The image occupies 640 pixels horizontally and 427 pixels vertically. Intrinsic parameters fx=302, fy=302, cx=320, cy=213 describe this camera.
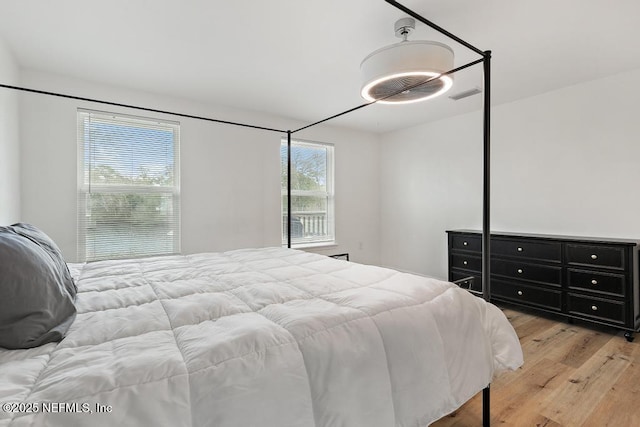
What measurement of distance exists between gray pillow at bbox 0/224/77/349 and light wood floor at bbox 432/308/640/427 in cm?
174

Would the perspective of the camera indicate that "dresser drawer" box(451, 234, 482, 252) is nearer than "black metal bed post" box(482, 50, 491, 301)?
No

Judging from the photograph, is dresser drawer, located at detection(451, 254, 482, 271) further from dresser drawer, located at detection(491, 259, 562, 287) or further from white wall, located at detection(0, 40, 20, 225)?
white wall, located at detection(0, 40, 20, 225)

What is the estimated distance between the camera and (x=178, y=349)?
0.88 m

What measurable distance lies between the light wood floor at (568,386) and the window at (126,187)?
3.17 meters

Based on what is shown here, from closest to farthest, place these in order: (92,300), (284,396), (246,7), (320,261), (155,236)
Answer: (284,396)
(92,300)
(246,7)
(320,261)
(155,236)

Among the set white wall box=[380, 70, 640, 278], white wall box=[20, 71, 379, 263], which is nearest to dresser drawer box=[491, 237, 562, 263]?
white wall box=[380, 70, 640, 278]

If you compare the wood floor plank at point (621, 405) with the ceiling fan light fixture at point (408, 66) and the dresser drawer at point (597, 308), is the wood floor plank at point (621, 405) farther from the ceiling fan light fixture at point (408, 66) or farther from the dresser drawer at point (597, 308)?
the ceiling fan light fixture at point (408, 66)

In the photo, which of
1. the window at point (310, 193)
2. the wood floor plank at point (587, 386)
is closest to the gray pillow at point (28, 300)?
the wood floor plank at point (587, 386)

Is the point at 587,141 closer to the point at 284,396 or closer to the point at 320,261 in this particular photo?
the point at 320,261

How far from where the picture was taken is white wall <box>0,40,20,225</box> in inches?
89.7

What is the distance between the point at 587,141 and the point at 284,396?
383 cm

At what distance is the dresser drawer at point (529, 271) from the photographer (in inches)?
116

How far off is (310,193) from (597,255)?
331cm

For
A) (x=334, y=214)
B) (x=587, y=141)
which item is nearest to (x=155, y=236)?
(x=334, y=214)
